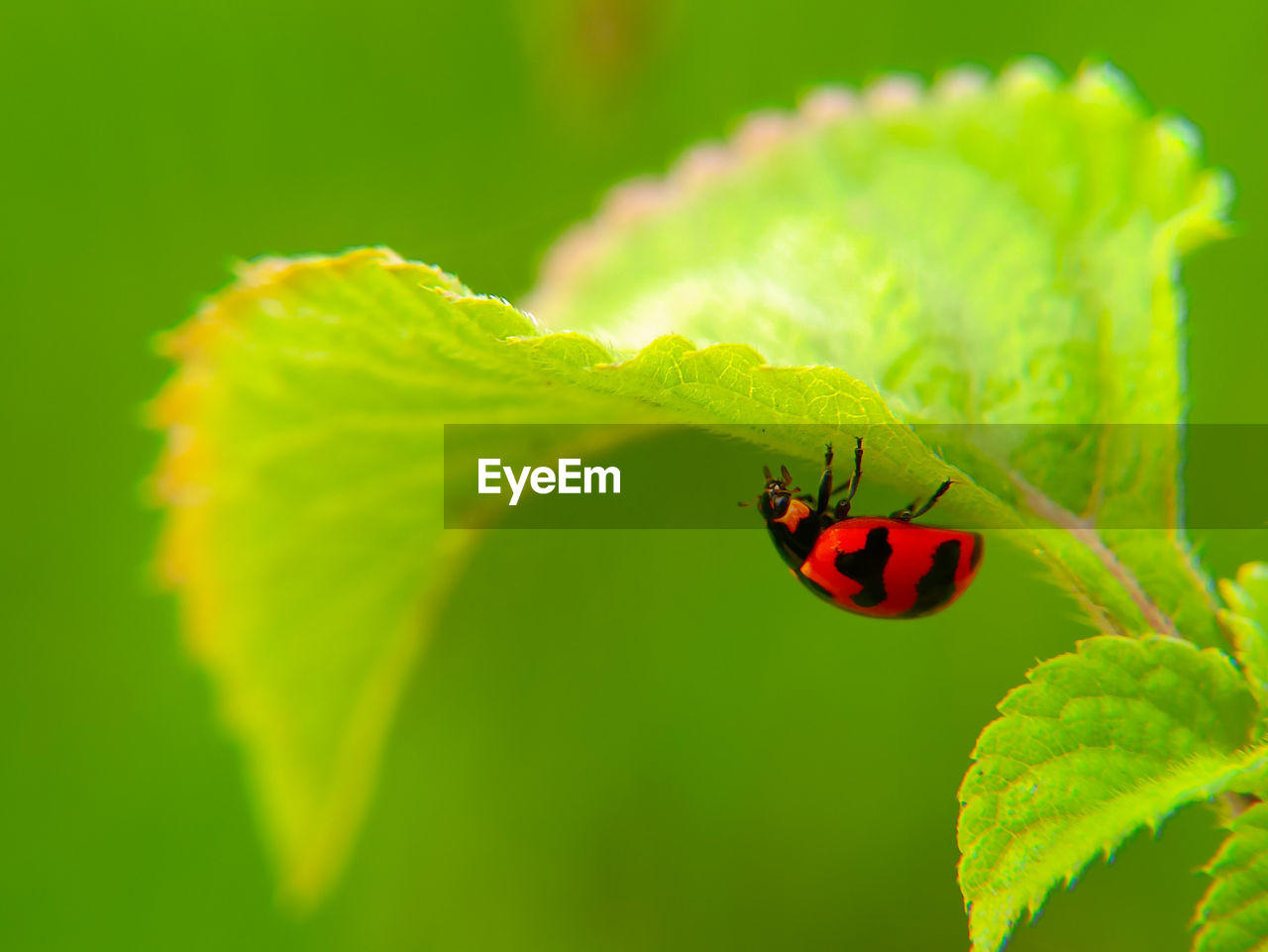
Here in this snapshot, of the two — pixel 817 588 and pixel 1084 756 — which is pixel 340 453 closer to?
pixel 817 588

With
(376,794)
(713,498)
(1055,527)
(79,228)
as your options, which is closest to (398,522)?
(1055,527)

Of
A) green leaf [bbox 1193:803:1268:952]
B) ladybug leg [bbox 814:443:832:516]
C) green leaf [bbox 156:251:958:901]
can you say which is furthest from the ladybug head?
green leaf [bbox 1193:803:1268:952]

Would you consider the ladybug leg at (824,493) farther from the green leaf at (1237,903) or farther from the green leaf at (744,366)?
the green leaf at (1237,903)

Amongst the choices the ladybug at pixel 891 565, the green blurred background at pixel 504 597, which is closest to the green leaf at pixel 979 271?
the ladybug at pixel 891 565

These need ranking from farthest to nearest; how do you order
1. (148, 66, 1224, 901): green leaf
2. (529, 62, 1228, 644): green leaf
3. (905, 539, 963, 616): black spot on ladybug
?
(905, 539, 963, 616): black spot on ladybug, (529, 62, 1228, 644): green leaf, (148, 66, 1224, 901): green leaf

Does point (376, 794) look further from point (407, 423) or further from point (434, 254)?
point (407, 423)

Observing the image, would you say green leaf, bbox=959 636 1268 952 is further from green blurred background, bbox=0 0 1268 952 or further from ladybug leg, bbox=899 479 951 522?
green blurred background, bbox=0 0 1268 952
